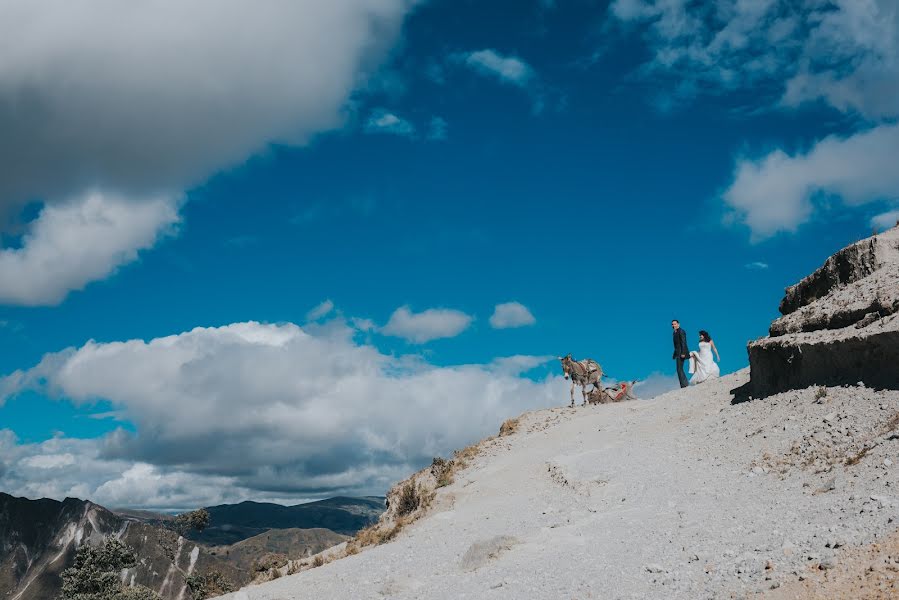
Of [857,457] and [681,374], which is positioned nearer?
[857,457]

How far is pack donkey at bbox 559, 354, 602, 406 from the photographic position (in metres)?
32.8

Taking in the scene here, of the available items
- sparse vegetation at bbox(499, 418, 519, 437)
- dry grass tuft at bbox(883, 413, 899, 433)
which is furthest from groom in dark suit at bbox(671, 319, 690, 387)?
dry grass tuft at bbox(883, 413, 899, 433)

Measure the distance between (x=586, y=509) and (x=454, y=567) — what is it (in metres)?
3.79

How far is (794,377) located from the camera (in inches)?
723

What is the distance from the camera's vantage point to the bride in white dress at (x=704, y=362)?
27.7 metres

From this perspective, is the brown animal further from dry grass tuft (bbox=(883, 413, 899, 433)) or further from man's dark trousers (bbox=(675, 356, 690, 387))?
dry grass tuft (bbox=(883, 413, 899, 433))

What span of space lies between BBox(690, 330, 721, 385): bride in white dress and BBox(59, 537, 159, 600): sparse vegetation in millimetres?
41561

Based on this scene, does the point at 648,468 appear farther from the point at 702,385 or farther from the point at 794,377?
the point at 702,385

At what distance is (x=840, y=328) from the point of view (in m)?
17.4

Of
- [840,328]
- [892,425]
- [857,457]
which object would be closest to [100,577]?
[840,328]

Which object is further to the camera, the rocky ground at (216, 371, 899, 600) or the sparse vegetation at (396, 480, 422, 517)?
the sparse vegetation at (396, 480, 422, 517)

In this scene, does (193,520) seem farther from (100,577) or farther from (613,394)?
(613,394)

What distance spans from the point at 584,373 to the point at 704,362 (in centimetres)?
648

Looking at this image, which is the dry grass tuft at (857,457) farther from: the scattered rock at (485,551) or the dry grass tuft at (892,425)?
the scattered rock at (485,551)
